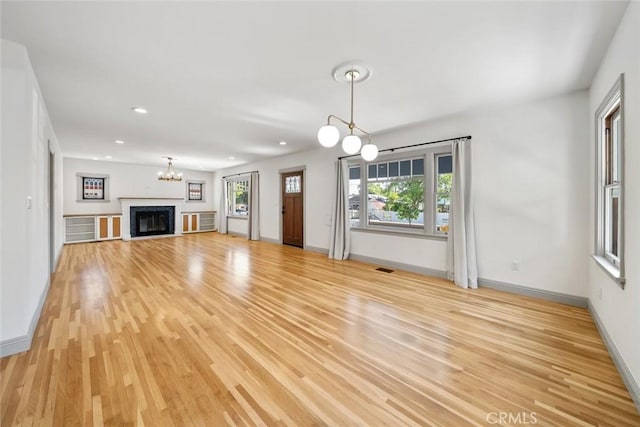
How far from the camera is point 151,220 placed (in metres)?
9.20

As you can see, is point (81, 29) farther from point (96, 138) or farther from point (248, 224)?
point (248, 224)

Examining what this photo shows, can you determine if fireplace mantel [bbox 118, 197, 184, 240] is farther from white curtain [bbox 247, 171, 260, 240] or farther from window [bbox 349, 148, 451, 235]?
window [bbox 349, 148, 451, 235]

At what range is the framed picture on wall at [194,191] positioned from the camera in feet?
34.7

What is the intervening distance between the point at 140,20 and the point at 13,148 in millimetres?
1553

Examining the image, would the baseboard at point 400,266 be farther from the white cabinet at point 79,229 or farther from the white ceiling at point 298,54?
the white cabinet at point 79,229

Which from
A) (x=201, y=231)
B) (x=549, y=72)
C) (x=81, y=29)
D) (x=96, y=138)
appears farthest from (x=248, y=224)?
(x=549, y=72)

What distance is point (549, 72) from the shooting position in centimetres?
269

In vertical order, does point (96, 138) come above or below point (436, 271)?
above

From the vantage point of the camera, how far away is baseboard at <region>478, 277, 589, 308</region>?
10.4 feet

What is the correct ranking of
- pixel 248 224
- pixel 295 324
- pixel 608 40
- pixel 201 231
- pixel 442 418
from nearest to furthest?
pixel 442 418 → pixel 608 40 → pixel 295 324 → pixel 248 224 → pixel 201 231

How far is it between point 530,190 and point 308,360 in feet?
11.5

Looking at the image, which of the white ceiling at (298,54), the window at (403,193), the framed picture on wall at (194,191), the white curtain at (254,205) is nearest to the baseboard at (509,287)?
the window at (403,193)

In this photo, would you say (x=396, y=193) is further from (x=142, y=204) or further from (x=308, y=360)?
(x=142, y=204)

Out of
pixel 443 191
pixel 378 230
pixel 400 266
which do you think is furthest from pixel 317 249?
pixel 443 191
